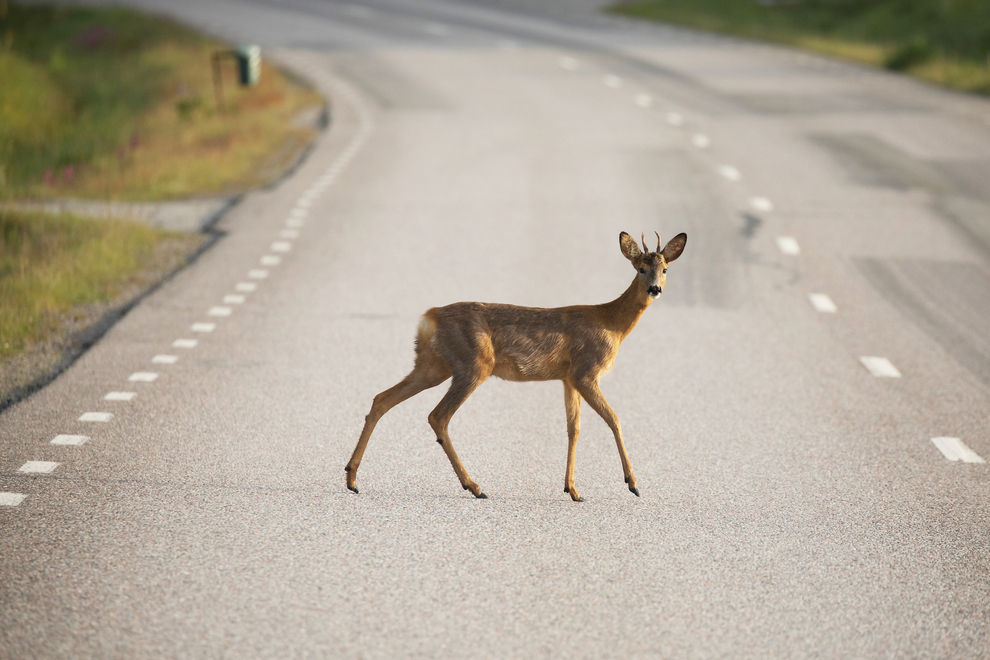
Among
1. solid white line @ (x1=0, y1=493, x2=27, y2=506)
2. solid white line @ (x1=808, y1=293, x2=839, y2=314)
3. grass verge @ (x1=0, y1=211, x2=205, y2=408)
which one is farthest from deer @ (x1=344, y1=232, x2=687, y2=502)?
solid white line @ (x1=808, y1=293, x2=839, y2=314)

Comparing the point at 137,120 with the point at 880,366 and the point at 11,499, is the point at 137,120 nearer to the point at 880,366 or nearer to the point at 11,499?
the point at 880,366

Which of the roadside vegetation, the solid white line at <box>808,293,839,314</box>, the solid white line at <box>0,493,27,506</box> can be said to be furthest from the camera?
the roadside vegetation

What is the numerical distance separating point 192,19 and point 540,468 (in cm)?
4068

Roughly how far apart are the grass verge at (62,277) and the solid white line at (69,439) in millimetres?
1047

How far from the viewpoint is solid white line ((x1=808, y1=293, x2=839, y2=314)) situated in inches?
504

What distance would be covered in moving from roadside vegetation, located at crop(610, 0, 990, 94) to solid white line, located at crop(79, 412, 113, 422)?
92.9 ft

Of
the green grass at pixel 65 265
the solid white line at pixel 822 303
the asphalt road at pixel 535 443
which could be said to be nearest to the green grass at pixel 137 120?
the asphalt road at pixel 535 443

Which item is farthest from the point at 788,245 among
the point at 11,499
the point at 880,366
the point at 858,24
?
the point at 858,24

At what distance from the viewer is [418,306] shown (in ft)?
42.0

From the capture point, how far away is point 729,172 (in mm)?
20453

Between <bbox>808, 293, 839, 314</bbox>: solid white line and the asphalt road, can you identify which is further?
<bbox>808, 293, 839, 314</bbox>: solid white line

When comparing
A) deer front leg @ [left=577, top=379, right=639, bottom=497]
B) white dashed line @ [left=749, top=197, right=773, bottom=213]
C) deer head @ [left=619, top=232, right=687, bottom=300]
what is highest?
deer head @ [left=619, top=232, right=687, bottom=300]

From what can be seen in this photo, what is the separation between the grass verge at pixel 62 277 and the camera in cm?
1098

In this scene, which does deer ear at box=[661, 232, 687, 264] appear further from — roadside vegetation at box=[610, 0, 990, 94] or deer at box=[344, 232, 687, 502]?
roadside vegetation at box=[610, 0, 990, 94]
